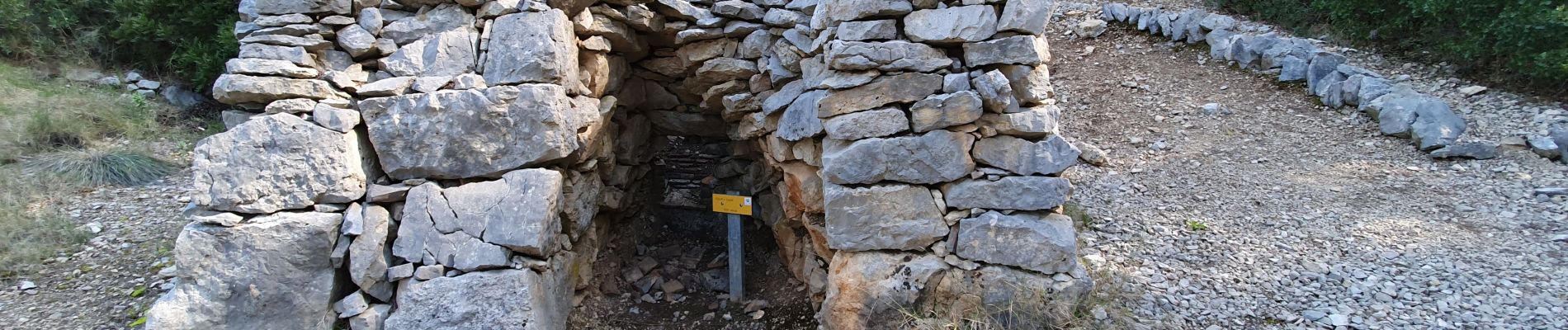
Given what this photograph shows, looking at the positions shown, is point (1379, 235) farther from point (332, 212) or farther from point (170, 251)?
point (170, 251)

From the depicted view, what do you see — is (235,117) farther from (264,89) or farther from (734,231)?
(734,231)

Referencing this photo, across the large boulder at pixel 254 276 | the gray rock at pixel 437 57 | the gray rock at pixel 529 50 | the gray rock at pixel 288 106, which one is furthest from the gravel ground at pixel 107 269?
the gray rock at pixel 529 50

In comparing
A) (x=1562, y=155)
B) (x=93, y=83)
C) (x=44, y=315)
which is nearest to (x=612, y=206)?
(x=44, y=315)

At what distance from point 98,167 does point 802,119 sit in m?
4.95

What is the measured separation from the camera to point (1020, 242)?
369 centimetres

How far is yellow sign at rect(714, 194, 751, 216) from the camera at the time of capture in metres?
5.20

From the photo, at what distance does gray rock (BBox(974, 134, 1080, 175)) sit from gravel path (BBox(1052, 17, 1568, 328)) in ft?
2.72

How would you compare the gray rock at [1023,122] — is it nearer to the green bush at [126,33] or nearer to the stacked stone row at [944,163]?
the stacked stone row at [944,163]

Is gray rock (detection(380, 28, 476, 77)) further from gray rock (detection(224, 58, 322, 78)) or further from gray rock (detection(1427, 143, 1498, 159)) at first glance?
gray rock (detection(1427, 143, 1498, 159))

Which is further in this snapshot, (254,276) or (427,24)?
(427,24)

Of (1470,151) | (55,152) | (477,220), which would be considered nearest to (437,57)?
(477,220)

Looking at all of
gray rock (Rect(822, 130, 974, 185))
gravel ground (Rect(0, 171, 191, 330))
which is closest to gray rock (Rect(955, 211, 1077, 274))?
gray rock (Rect(822, 130, 974, 185))

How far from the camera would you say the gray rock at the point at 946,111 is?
3635mm

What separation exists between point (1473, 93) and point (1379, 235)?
256 centimetres
